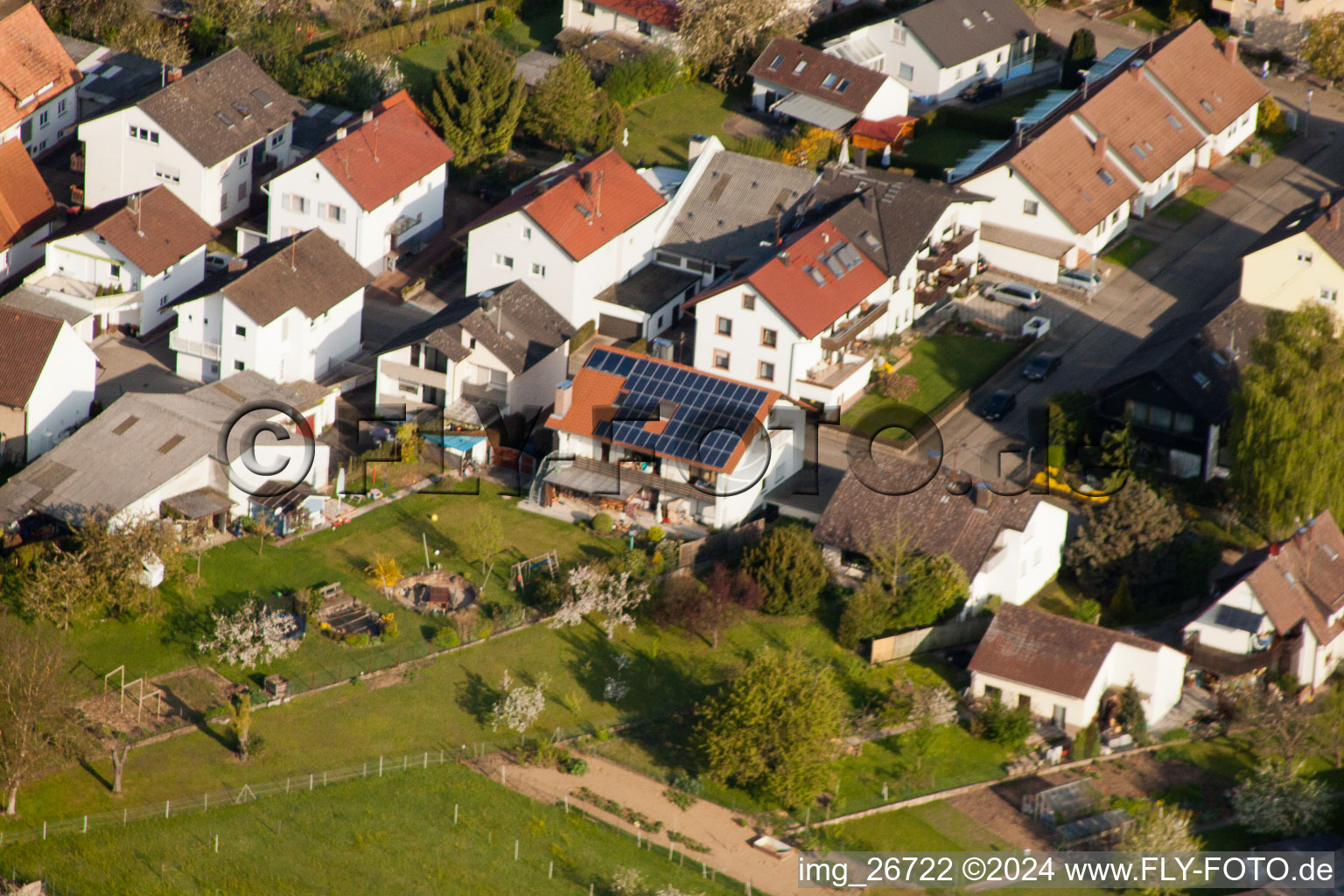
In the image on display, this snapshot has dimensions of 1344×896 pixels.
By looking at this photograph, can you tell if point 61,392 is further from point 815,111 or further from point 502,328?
point 815,111

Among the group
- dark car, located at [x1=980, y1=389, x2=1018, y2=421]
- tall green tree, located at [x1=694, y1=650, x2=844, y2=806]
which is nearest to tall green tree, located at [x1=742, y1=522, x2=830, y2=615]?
tall green tree, located at [x1=694, y1=650, x2=844, y2=806]

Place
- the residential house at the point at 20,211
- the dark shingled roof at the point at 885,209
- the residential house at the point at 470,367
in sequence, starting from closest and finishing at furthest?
the residential house at the point at 470,367, the dark shingled roof at the point at 885,209, the residential house at the point at 20,211

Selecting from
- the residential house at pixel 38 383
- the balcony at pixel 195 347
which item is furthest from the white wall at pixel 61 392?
the balcony at pixel 195 347

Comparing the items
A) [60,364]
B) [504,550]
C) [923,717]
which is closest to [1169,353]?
[923,717]

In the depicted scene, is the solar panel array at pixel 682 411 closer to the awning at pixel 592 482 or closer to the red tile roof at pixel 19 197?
the awning at pixel 592 482

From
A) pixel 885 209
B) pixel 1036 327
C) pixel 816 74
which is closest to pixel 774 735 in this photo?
pixel 1036 327

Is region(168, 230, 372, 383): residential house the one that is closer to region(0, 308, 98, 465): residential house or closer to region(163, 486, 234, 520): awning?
region(0, 308, 98, 465): residential house
